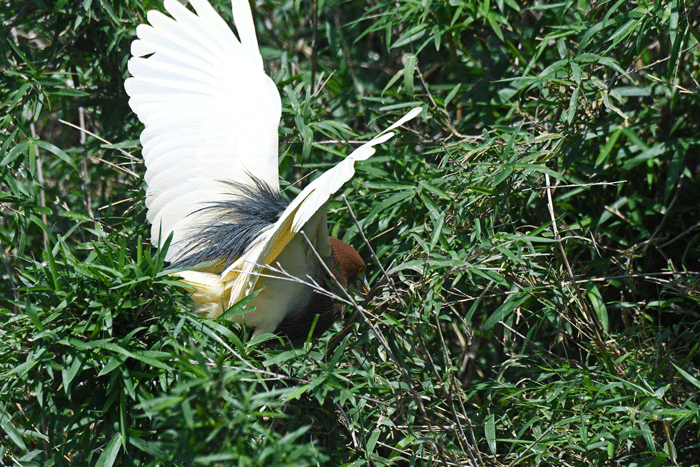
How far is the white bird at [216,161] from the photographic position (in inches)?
65.0

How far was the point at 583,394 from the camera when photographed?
1.38 meters

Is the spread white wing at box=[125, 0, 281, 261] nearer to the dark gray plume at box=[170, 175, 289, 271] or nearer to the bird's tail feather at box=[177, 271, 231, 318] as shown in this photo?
the dark gray plume at box=[170, 175, 289, 271]

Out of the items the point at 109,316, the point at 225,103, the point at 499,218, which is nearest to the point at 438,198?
the point at 499,218

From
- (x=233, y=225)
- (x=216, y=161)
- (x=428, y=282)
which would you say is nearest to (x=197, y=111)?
(x=216, y=161)

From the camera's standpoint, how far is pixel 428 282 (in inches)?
54.4

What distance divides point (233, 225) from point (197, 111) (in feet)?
1.21

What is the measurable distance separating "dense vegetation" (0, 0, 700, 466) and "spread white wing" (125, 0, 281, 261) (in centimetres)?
12

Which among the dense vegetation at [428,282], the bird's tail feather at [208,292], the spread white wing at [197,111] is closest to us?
the dense vegetation at [428,282]

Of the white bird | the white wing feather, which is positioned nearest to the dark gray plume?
the white bird

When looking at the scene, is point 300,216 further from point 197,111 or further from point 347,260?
point 197,111

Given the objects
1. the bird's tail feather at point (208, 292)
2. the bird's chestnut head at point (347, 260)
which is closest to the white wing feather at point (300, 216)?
the bird's tail feather at point (208, 292)

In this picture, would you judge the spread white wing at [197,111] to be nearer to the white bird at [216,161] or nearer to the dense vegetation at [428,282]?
the white bird at [216,161]

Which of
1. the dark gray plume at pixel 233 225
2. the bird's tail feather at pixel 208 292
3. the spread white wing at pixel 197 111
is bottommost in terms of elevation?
the bird's tail feather at pixel 208 292

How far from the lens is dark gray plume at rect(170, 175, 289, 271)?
1.66 m
